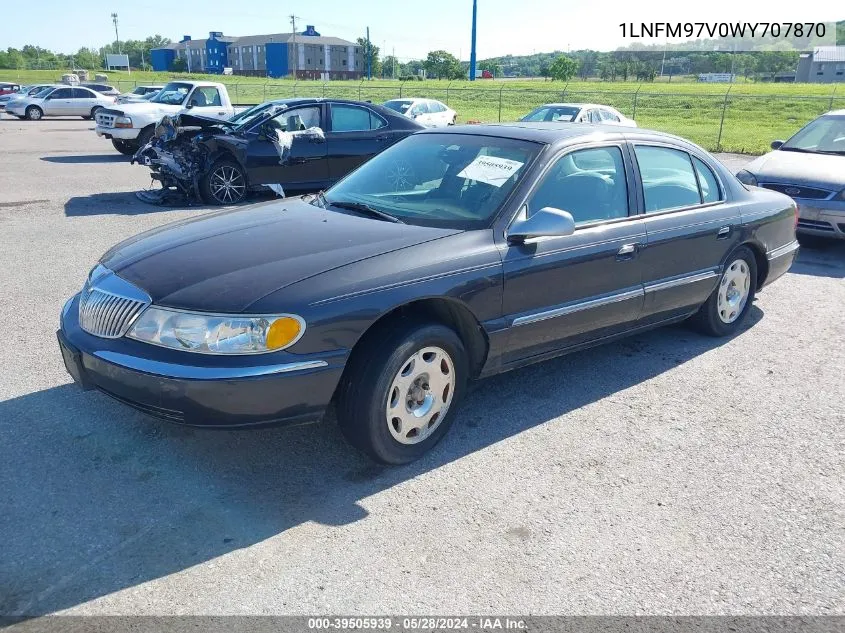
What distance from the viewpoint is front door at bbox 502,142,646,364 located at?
396 centimetres

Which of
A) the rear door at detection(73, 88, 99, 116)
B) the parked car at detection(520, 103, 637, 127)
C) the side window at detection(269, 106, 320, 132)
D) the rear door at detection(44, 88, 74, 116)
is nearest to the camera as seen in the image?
the side window at detection(269, 106, 320, 132)

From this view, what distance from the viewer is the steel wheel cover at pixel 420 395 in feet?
11.4

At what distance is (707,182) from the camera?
17.3 feet

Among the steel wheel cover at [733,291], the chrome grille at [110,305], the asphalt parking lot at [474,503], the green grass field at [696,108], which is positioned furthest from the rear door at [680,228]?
the green grass field at [696,108]

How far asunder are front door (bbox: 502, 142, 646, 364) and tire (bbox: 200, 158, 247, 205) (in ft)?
24.9

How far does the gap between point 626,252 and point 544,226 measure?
908 millimetres

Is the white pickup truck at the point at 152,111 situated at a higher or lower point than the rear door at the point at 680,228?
higher

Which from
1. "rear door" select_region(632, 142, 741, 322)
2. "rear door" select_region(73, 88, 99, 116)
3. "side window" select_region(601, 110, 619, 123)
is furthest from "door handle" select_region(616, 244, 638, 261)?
"rear door" select_region(73, 88, 99, 116)

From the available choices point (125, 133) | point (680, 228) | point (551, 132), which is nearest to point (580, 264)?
point (551, 132)

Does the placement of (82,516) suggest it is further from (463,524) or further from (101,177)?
(101,177)

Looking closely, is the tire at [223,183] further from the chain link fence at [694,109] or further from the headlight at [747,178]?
the chain link fence at [694,109]

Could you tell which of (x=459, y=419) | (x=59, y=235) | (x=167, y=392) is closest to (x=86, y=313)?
(x=167, y=392)

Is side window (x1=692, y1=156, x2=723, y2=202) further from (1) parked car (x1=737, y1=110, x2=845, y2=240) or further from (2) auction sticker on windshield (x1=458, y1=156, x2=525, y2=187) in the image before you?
(1) parked car (x1=737, y1=110, x2=845, y2=240)

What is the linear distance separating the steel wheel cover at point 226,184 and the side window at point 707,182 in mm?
7494
